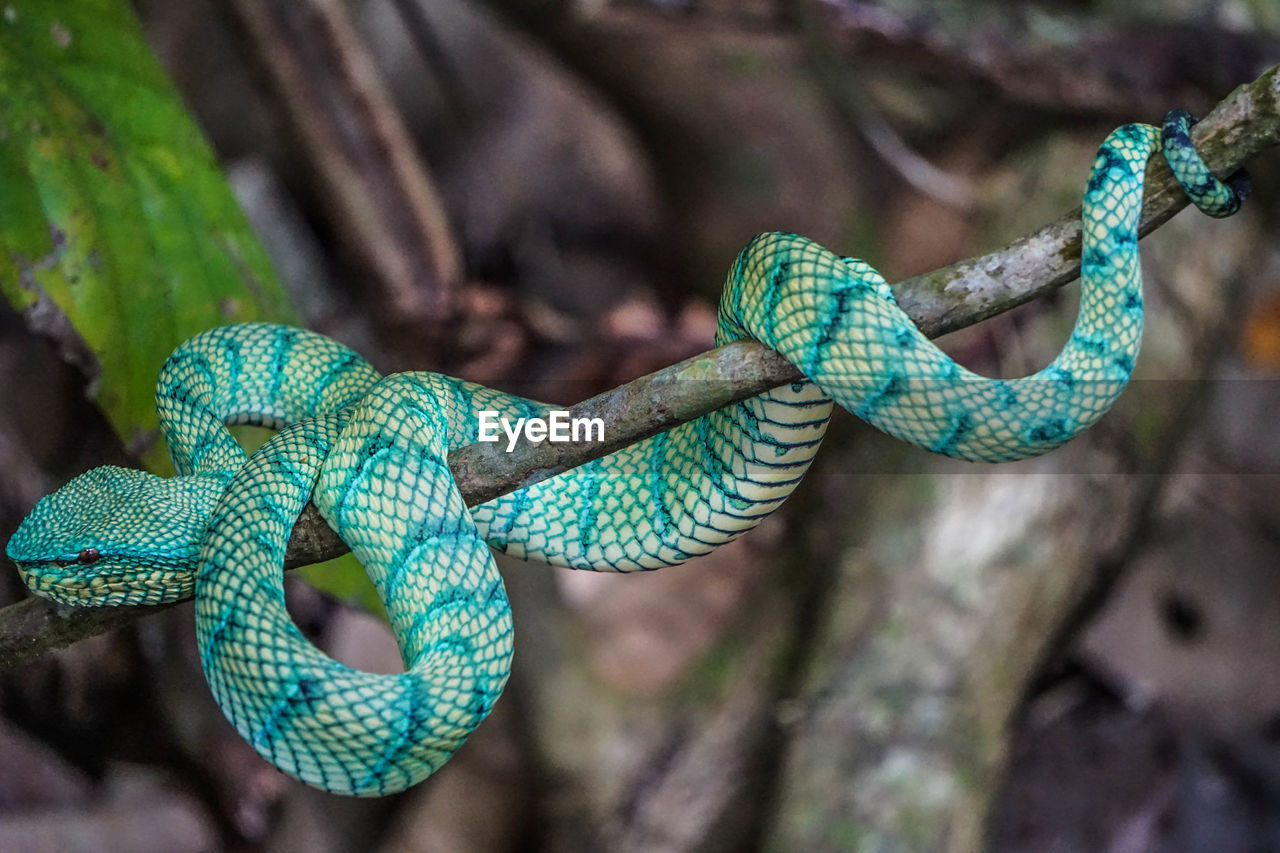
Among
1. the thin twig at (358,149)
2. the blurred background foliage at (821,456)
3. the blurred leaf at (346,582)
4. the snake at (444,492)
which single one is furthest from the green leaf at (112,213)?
the thin twig at (358,149)

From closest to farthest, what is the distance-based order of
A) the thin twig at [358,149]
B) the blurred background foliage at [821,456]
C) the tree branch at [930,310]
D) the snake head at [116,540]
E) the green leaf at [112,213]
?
the tree branch at [930,310] < the snake head at [116,540] < the green leaf at [112,213] < the blurred background foliage at [821,456] < the thin twig at [358,149]

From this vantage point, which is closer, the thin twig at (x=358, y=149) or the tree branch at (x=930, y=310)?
the tree branch at (x=930, y=310)

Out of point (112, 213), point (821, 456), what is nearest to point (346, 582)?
point (112, 213)

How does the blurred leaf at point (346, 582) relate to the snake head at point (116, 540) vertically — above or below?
Answer: below

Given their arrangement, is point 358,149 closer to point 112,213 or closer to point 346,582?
point 112,213

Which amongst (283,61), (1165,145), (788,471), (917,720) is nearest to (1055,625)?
(917,720)

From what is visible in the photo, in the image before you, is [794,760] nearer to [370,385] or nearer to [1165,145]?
[370,385]

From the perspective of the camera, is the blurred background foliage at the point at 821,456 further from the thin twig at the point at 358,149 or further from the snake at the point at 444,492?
the snake at the point at 444,492
